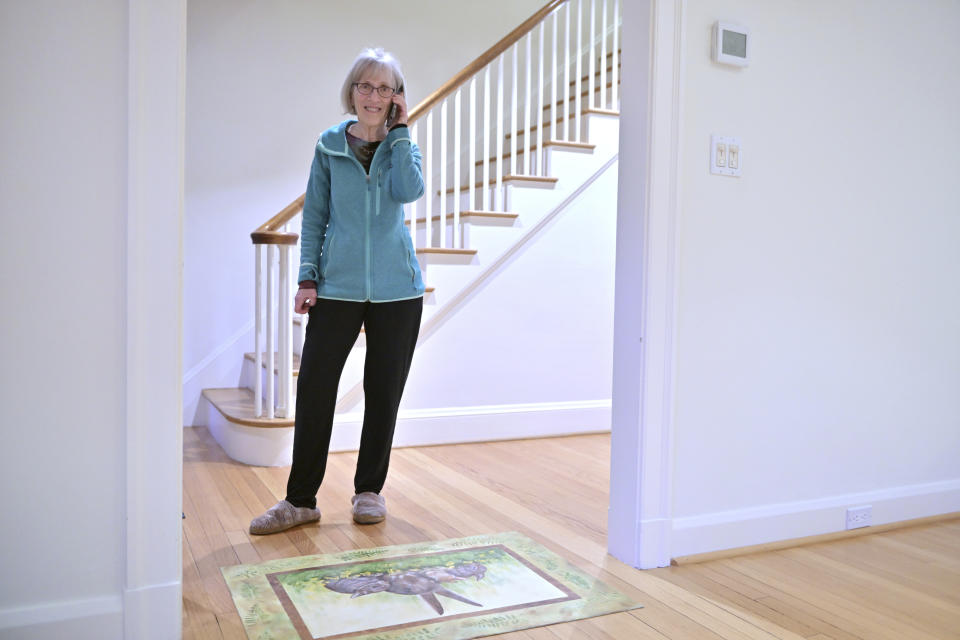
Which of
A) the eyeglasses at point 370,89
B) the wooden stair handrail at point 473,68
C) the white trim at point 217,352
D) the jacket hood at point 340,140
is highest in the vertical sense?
the wooden stair handrail at point 473,68

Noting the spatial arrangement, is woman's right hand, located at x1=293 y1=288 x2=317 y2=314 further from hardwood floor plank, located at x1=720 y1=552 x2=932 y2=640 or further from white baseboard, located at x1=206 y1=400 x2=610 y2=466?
hardwood floor plank, located at x1=720 y1=552 x2=932 y2=640

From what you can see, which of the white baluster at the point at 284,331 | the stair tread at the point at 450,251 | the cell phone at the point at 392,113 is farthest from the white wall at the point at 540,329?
the cell phone at the point at 392,113

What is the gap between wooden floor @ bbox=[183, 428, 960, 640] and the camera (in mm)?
1713

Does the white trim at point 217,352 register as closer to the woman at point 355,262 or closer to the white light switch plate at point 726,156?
the woman at point 355,262

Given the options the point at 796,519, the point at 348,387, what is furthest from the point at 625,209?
the point at 348,387

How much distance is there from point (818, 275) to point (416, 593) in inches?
60.1

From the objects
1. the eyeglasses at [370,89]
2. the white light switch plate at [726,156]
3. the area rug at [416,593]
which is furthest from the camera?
the eyeglasses at [370,89]

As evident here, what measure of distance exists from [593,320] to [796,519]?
5.87ft

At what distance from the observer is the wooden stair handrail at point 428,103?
3.09m

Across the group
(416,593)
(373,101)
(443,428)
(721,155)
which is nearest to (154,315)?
(416,593)

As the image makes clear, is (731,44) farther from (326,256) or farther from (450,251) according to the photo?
(450,251)

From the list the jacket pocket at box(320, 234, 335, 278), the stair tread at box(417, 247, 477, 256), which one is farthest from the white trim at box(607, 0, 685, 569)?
the stair tread at box(417, 247, 477, 256)

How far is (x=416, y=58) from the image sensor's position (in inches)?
181

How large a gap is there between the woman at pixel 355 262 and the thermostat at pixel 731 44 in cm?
91
